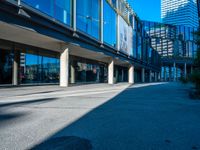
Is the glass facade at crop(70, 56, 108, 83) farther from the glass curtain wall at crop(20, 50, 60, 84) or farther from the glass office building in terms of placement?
the glass curtain wall at crop(20, 50, 60, 84)

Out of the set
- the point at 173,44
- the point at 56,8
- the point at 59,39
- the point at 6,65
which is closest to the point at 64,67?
the point at 59,39

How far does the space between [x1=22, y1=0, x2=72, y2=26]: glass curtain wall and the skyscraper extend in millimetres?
51536

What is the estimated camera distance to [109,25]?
31.3m

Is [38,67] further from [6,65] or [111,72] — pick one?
[111,72]

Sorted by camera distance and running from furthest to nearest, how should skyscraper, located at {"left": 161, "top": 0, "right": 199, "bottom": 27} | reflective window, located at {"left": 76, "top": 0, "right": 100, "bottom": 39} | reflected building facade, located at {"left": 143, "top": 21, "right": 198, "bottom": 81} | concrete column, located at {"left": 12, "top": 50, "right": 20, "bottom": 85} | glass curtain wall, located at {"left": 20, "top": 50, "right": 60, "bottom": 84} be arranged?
1. reflected building facade, located at {"left": 143, "top": 21, "right": 198, "bottom": 81}
2. skyscraper, located at {"left": 161, "top": 0, "right": 199, "bottom": 27}
3. reflective window, located at {"left": 76, "top": 0, "right": 100, "bottom": 39}
4. glass curtain wall, located at {"left": 20, "top": 50, "right": 60, "bottom": 84}
5. concrete column, located at {"left": 12, "top": 50, "right": 20, "bottom": 85}

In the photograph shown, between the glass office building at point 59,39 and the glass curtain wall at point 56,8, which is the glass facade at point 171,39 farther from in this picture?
the glass curtain wall at point 56,8

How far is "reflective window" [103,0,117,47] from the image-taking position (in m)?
29.6

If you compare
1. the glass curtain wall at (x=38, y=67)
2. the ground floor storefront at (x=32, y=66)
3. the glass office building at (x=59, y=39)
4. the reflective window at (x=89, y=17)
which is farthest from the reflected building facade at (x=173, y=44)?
the glass curtain wall at (x=38, y=67)

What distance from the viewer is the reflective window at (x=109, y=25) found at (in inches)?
1167

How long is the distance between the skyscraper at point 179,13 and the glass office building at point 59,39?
3709 cm

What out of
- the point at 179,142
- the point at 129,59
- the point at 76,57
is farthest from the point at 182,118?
the point at 129,59

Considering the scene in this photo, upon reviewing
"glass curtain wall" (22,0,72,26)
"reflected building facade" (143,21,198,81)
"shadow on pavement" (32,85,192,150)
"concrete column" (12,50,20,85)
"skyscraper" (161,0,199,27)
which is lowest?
"shadow on pavement" (32,85,192,150)

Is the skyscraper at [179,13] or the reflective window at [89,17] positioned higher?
the skyscraper at [179,13]

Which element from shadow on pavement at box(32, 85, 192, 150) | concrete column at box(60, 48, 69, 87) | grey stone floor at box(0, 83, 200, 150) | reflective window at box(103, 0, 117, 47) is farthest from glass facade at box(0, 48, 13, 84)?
shadow on pavement at box(32, 85, 192, 150)
